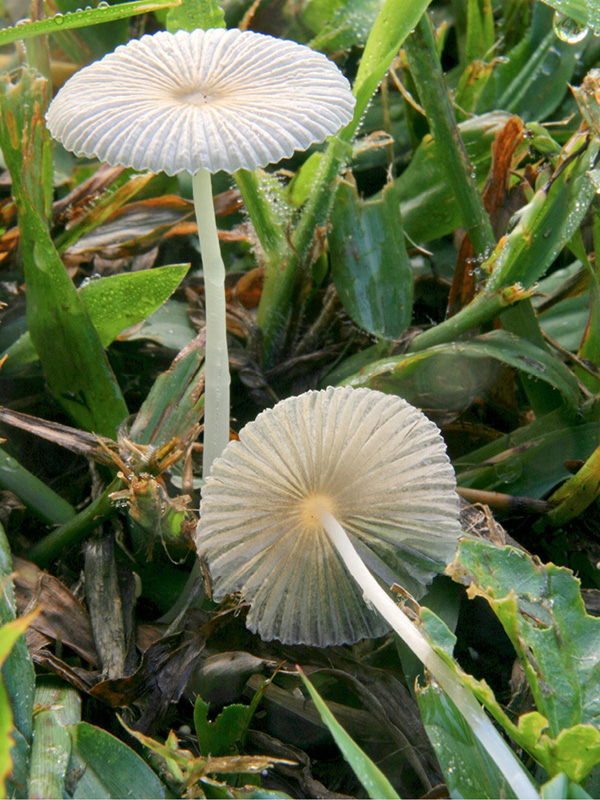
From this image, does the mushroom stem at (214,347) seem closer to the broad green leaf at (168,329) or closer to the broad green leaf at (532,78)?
the broad green leaf at (168,329)

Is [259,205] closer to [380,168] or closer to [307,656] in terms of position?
[380,168]

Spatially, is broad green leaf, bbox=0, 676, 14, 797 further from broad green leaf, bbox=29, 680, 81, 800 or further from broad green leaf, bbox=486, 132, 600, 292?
broad green leaf, bbox=486, 132, 600, 292

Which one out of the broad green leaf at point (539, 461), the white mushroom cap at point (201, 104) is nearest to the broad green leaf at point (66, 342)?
the white mushroom cap at point (201, 104)

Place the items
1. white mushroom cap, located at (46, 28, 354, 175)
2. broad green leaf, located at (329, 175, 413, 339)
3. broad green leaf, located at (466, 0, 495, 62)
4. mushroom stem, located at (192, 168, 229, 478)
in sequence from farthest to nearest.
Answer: broad green leaf, located at (466, 0, 495, 62) → broad green leaf, located at (329, 175, 413, 339) → mushroom stem, located at (192, 168, 229, 478) → white mushroom cap, located at (46, 28, 354, 175)

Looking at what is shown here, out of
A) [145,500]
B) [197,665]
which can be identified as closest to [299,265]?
[145,500]

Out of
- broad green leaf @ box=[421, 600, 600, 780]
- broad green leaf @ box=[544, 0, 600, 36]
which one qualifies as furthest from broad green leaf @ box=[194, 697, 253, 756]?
broad green leaf @ box=[544, 0, 600, 36]

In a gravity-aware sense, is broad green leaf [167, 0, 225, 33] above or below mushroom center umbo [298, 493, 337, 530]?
above

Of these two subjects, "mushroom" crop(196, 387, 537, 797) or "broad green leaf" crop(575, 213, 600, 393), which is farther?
"broad green leaf" crop(575, 213, 600, 393)
